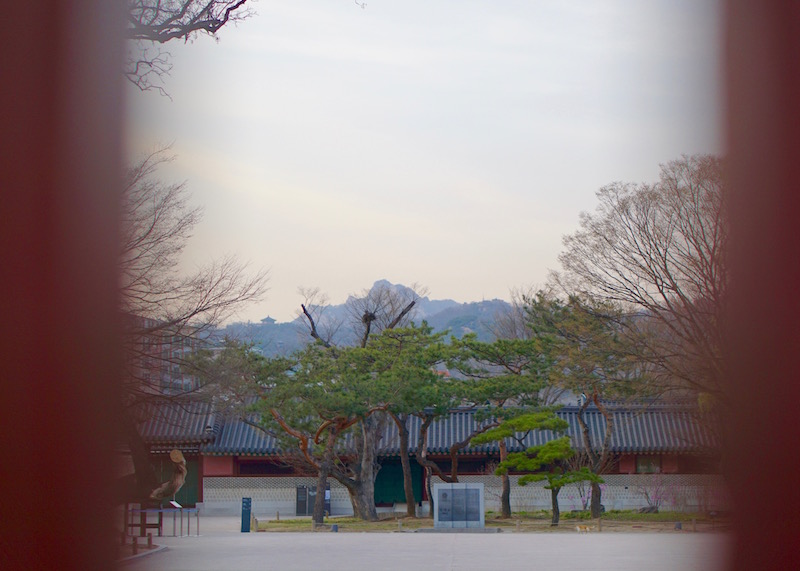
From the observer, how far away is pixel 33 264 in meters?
6.57

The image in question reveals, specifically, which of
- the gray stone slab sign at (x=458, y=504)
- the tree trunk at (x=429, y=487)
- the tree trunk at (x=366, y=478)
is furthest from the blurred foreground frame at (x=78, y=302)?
the tree trunk at (x=429, y=487)

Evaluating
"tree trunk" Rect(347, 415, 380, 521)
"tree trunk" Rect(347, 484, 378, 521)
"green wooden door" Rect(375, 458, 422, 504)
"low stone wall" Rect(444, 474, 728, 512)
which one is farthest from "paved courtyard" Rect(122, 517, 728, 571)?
"green wooden door" Rect(375, 458, 422, 504)

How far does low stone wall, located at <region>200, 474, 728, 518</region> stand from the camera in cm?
2380

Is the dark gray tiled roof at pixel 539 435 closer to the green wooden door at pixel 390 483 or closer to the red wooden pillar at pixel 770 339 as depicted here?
the green wooden door at pixel 390 483

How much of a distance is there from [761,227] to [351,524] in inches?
617

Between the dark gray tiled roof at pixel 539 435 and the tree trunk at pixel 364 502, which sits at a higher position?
the dark gray tiled roof at pixel 539 435

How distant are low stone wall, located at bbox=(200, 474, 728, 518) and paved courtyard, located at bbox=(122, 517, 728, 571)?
8847mm

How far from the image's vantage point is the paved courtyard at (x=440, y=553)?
32.6 ft

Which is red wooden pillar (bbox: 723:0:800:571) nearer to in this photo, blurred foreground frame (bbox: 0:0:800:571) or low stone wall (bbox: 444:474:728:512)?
blurred foreground frame (bbox: 0:0:800:571)

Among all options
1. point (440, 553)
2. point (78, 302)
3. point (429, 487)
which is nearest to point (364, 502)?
point (429, 487)

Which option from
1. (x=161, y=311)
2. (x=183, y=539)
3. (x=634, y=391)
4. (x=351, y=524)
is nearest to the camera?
(x=161, y=311)

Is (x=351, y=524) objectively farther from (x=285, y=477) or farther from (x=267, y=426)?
(x=285, y=477)

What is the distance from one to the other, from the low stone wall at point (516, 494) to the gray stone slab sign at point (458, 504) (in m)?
5.28

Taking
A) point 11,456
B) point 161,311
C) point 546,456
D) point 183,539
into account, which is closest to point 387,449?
point 546,456
